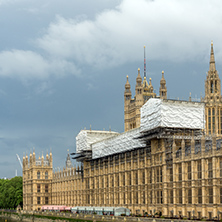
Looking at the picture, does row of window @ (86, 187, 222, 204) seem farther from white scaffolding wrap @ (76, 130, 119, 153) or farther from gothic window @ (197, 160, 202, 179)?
white scaffolding wrap @ (76, 130, 119, 153)

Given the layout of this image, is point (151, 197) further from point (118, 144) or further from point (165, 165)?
point (118, 144)

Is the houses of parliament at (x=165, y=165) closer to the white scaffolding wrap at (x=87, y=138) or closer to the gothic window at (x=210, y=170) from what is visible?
the gothic window at (x=210, y=170)

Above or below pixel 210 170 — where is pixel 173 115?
above

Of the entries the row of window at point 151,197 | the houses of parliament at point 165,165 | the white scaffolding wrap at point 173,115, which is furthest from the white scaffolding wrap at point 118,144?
the row of window at point 151,197

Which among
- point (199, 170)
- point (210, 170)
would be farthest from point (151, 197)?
point (210, 170)

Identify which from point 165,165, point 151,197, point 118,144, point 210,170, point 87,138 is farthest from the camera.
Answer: point 87,138

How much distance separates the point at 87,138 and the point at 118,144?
2782 cm

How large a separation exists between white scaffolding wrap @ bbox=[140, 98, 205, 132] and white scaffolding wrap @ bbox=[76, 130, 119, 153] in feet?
174

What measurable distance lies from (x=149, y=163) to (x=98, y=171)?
4199 centimetres

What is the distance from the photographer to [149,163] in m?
132

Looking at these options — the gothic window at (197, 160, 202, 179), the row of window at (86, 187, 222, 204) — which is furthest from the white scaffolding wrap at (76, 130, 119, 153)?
the gothic window at (197, 160, 202, 179)

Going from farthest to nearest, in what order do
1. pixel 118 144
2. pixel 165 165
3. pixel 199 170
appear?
pixel 118 144, pixel 165 165, pixel 199 170

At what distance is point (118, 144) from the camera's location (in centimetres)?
15338

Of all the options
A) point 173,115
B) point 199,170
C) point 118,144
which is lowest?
point 199,170
